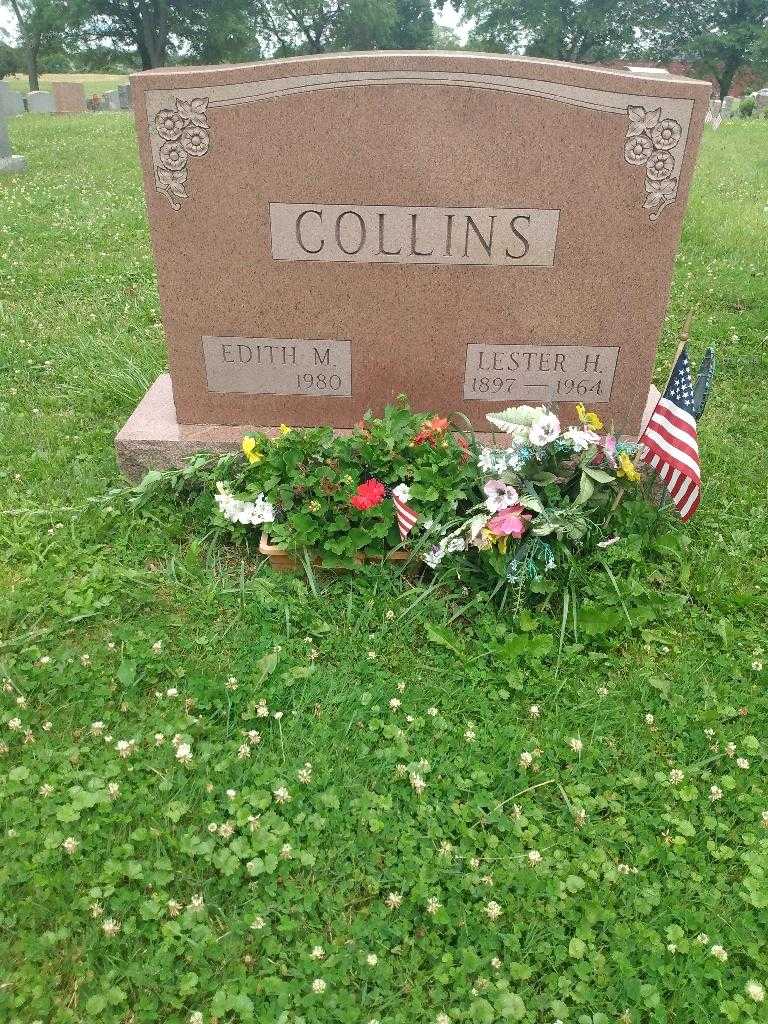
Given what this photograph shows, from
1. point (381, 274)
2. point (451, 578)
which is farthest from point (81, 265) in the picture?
point (451, 578)

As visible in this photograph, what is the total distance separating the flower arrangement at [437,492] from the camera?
326cm

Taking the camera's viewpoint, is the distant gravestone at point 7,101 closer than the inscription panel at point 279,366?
No

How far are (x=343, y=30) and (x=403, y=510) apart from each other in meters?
49.7

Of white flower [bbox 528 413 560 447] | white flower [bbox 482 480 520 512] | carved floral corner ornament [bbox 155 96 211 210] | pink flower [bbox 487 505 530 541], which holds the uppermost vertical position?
carved floral corner ornament [bbox 155 96 211 210]

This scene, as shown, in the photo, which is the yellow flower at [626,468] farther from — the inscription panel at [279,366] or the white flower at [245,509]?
the white flower at [245,509]

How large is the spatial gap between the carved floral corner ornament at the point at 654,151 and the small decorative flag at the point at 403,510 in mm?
1585

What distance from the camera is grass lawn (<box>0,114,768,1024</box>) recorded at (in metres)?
2.10

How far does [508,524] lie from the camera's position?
3162mm

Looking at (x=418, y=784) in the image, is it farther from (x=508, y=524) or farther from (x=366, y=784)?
(x=508, y=524)

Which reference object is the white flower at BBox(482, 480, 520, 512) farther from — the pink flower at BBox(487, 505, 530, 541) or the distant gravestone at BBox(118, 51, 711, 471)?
the distant gravestone at BBox(118, 51, 711, 471)

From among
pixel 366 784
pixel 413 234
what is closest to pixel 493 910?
pixel 366 784

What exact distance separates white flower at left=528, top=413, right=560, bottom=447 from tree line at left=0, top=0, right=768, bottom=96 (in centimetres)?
3793

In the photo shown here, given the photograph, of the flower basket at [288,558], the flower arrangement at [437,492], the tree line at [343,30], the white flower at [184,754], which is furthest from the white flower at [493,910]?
the tree line at [343,30]

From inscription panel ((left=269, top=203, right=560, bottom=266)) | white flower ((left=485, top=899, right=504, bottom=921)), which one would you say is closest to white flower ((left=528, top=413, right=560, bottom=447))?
inscription panel ((left=269, top=203, right=560, bottom=266))
